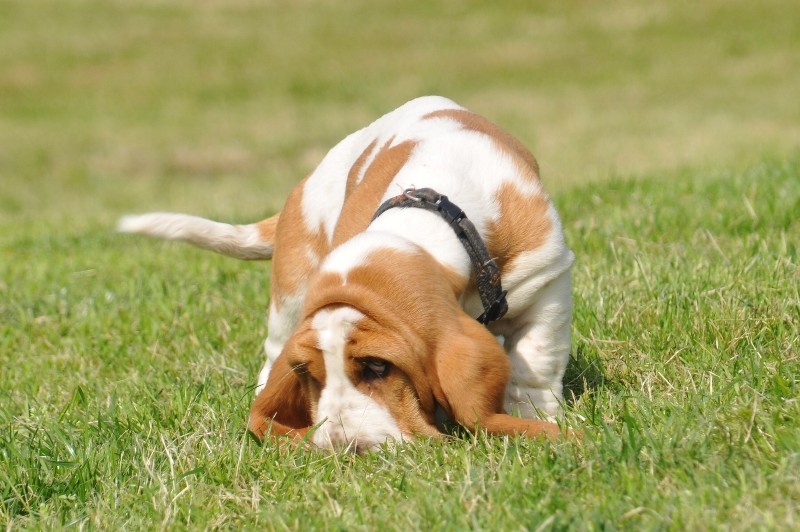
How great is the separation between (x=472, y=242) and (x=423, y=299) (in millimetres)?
395

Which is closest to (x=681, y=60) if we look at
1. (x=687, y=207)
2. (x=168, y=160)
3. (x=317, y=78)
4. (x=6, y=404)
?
(x=317, y=78)

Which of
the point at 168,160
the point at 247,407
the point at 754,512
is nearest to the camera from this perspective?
the point at 754,512

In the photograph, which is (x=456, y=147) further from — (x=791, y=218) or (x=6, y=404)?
(x=791, y=218)

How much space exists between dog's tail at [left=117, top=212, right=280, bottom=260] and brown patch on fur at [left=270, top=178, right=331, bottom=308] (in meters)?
0.40

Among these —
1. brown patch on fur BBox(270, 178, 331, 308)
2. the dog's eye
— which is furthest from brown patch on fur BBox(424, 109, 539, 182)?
the dog's eye

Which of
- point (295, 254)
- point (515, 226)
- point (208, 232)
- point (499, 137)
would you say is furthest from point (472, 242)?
point (208, 232)

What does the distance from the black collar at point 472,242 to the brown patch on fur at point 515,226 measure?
117mm

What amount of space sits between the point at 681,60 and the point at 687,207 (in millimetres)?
17505

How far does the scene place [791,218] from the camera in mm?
6145

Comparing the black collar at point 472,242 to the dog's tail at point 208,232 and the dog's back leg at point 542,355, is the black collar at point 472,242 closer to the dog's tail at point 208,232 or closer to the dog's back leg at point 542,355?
the dog's back leg at point 542,355

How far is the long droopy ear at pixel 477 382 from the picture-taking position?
3.20 metres

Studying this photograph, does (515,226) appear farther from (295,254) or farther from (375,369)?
(295,254)

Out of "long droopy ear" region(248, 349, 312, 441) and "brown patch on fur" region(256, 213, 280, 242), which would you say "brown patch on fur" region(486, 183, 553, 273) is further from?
"brown patch on fur" region(256, 213, 280, 242)

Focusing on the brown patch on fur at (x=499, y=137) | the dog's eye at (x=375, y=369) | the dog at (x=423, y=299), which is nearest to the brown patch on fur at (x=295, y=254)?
the dog at (x=423, y=299)
